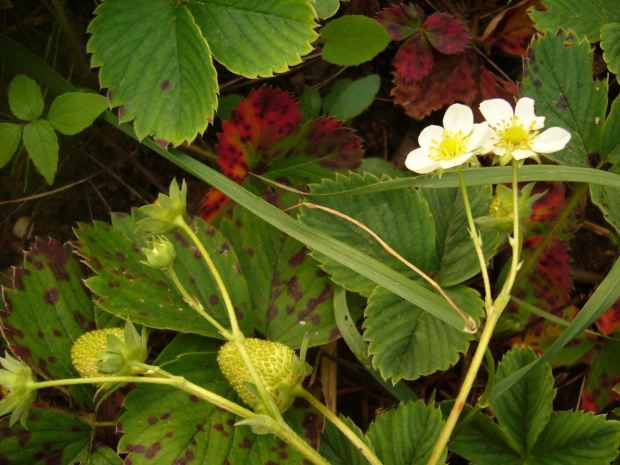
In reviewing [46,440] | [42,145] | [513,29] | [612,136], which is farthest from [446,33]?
[46,440]

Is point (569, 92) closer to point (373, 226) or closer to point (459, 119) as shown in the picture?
point (459, 119)

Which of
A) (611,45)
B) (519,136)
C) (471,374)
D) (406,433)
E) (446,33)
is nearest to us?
(471,374)

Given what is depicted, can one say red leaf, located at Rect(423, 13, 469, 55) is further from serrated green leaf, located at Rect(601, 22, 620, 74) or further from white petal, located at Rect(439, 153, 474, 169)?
white petal, located at Rect(439, 153, 474, 169)

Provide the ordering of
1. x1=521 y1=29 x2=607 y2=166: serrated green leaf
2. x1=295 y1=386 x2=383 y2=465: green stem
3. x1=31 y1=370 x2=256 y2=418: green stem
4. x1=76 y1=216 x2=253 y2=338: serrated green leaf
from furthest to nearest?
x1=521 y1=29 x2=607 y2=166: serrated green leaf, x1=76 y1=216 x2=253 y2=338: serrated green leaf, x1=295 y1=386 x2=383 y2=465: green stem, x1=31 y1=370 x2=256 y2=418: green stem

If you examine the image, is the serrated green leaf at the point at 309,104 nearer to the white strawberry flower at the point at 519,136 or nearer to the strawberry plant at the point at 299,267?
the strawberry plant at the point at 299,267

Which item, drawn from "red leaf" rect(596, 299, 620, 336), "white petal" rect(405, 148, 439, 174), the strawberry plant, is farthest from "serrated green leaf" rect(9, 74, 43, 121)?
"red leaf" rect(596, 299, 620, 336)
